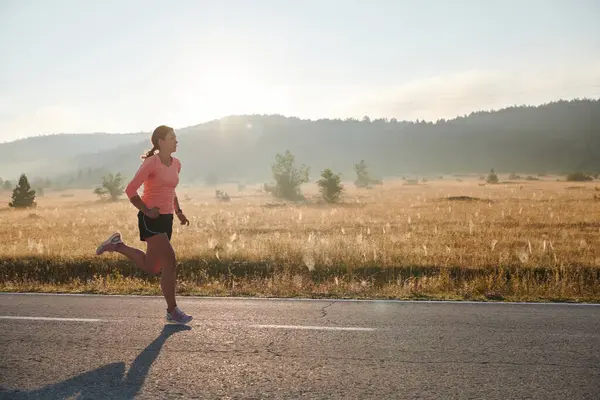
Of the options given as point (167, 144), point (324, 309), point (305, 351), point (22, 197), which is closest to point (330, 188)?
point (22, 197)

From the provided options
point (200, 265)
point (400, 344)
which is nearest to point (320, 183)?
point (200, 265)

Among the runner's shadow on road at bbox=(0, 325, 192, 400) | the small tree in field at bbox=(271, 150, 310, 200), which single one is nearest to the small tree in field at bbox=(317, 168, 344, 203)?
the small tree in field at bbox=(271, 150, 310, 200)

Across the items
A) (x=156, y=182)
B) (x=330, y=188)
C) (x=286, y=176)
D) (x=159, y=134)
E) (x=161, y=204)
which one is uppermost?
(x=159, y=134)

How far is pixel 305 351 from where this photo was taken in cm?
530

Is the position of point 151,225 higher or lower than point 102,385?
higher

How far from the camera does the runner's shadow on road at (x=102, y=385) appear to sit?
4.22m

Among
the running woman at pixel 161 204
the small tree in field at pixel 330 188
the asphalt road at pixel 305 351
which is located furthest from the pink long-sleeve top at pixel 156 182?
the small tree in field at pixel 330 188

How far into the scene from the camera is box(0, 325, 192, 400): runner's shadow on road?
4.22 meters

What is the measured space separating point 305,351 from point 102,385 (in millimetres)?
1949

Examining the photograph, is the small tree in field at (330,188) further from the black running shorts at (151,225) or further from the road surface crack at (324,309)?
the black running shorts at (151,225)

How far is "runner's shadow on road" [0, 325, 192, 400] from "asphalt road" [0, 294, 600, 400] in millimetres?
11

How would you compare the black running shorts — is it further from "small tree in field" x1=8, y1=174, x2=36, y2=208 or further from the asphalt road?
"small tree in field" x1=8, y1=174, x2=36, y2=208

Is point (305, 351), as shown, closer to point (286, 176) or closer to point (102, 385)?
point (102, 385)

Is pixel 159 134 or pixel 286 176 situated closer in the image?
pixel 159 134
